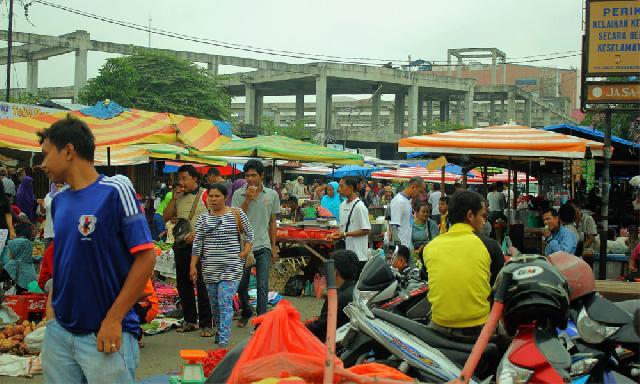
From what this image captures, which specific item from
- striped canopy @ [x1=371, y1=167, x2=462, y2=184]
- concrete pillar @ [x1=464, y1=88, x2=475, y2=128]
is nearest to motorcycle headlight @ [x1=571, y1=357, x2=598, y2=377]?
striped canopy @ [x1=371, y1=167, x2=462, y2=184]

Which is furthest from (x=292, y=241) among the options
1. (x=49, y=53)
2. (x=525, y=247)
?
(x=49, y=53)

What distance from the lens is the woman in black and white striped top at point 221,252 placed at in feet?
24.3

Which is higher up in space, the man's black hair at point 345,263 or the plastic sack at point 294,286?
the man's black hair at point 345,263

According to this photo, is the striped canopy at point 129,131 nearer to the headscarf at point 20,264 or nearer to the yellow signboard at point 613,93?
the headscarf at point 20,264

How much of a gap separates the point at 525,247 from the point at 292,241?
13.5ft

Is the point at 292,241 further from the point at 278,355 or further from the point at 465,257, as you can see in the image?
the point at 278,355

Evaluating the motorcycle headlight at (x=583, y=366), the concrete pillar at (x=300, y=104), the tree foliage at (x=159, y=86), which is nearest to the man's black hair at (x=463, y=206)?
the motorcycle headlight at (x=583, y=366)

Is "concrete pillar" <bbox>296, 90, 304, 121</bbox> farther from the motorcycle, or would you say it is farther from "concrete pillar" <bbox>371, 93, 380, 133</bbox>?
the motorcycle

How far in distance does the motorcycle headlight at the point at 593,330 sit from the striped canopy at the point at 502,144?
566 cm

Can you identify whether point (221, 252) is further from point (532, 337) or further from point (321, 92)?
point (321, 92)

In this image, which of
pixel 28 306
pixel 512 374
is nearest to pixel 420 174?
pixel 28 306

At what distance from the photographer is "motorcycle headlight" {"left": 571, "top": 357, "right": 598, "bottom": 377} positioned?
390 centimetres

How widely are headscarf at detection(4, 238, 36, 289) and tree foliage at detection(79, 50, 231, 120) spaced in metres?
32.9

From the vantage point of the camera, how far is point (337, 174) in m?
32.1
